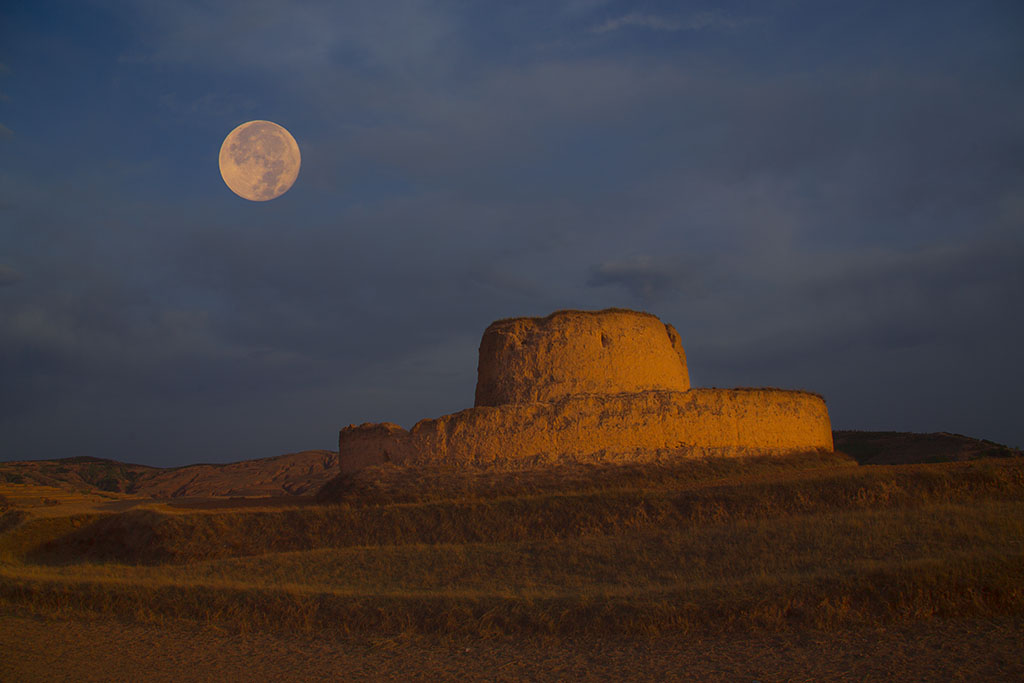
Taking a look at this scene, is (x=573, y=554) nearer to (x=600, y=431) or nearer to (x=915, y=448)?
(x=600, y=431)

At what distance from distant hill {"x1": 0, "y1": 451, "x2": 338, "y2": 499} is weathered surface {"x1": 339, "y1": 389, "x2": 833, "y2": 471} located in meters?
17.1

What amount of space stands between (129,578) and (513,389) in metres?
10.2

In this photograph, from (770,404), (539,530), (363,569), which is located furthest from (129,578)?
(770,404)

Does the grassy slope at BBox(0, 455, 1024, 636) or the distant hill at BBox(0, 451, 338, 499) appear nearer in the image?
the grassy slope at BBox(0, 455, 1024, 636)

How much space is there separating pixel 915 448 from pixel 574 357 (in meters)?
15.2

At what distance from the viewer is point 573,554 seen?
32.4 feet

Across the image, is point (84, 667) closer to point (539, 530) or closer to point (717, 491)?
point (539, 530)

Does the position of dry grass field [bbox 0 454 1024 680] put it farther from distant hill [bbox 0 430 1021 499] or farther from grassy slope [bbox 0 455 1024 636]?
distant hill [bbox 0 430 1021 499]

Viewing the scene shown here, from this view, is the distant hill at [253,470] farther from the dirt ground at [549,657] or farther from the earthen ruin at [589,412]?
the dirt ground at [549,657]

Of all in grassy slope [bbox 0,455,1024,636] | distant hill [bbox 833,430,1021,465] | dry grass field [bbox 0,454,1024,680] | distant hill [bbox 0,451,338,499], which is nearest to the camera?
dry grass field [bbox 0,454,1024,680]

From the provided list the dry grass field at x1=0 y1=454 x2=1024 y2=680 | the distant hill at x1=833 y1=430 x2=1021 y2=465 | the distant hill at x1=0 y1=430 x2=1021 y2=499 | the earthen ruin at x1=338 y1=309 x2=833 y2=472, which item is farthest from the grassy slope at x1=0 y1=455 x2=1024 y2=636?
the distant hill at x1=0 y1=430 x2=1021 y2=499

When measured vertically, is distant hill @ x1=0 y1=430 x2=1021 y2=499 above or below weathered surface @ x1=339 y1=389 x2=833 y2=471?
below

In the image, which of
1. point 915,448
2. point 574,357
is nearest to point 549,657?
point 574,357

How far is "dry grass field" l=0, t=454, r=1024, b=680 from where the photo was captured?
5.96 m
